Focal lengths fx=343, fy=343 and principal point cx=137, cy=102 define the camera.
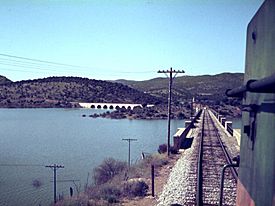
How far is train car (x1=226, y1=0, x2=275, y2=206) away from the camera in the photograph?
2.54 meters

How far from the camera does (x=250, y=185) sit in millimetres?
3438

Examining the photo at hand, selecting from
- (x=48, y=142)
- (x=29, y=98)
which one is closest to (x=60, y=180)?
(x=48, y=142)

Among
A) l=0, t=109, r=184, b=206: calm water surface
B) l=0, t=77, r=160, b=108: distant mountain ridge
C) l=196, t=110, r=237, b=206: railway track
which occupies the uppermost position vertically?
l=0, t=77, r=160, b=108: distant mountain ridge

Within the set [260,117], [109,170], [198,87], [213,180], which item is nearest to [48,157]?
[109,170]

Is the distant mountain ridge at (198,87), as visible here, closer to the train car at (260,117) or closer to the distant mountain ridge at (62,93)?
the distant mountain ridge at (62,93)

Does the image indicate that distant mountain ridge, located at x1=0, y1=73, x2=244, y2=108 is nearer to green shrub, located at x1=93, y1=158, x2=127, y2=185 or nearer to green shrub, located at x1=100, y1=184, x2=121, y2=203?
green shrub, located at x1=93, y1=158, x2=127, y2=185

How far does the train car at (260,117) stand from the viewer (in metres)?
2.54

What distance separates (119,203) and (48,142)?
32.1 m

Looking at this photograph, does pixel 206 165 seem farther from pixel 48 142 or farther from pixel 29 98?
pixel 29 98

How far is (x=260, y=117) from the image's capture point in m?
3.09

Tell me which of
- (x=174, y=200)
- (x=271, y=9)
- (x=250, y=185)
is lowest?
(x=174, y=200)

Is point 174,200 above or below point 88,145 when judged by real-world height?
above

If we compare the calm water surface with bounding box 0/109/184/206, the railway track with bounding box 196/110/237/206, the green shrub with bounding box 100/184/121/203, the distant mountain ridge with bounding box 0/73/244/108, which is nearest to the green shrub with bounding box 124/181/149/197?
the green shrub with bounding box 100/184/121/203

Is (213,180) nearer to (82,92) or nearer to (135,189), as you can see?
(135,189)
